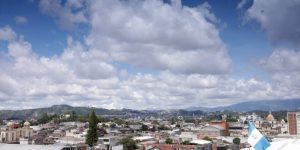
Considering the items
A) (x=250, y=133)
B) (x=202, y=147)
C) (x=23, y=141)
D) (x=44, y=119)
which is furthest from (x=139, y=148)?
(x=44, y=119)

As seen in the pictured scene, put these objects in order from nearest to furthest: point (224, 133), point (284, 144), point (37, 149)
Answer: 1. point (284, 144)
2. point (37, 149)
3. point (224, 133)

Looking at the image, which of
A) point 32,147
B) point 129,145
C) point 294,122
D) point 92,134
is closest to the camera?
point 32,147

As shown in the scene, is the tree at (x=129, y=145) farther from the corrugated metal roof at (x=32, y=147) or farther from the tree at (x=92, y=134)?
the corrugated metal roof at (x=32, y=147)

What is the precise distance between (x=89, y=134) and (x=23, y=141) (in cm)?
1450

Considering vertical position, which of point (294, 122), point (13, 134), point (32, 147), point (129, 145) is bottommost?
point (129, 145)

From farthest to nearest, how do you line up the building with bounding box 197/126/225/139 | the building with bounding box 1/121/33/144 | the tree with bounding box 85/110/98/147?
the building with bounding box 197/126/225/139
the building with bounding box 1/121/33/144
the tree with bounding box 85/110/98/147

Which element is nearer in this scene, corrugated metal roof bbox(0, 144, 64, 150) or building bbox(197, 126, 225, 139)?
corrugated metal roof bbox(0, 144, 64, 150)

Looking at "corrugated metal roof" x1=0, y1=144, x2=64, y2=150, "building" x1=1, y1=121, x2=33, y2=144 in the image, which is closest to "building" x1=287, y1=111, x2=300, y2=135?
"building" x1=1, y1=121, x2=33, y2=144

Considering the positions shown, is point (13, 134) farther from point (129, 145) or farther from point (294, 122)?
point (294, 122)

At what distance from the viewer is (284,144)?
1096 centimetres

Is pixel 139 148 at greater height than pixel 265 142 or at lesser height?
lesser

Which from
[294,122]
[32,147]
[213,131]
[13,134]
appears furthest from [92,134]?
[294,122]

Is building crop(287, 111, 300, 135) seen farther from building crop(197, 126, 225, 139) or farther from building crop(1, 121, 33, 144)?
building crop(1, 121, 33, 144)

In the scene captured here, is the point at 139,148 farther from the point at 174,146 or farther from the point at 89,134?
the point at 89,134
